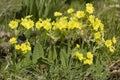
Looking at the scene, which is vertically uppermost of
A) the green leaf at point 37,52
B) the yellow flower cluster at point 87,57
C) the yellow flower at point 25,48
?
the yellow flower at point 25,48

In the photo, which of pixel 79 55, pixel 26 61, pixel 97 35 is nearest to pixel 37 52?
pixel 26 61

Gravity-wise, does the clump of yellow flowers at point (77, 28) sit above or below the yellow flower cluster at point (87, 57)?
above

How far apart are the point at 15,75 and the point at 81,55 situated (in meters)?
0.51

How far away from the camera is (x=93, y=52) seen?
3047mm

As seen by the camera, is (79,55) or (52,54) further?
(52,54)

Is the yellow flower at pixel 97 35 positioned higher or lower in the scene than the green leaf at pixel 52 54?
higher

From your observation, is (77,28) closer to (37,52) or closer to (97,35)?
(97,35)

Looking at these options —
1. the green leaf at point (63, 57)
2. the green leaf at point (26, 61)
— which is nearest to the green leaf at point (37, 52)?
the green leaf at point (26, 61)

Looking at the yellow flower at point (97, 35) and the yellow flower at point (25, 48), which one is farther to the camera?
the yellow flower at point (97, 35)

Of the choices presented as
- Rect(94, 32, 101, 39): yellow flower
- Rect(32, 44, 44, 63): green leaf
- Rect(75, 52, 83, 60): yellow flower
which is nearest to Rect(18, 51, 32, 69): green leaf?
Rect(32, 44, 44, 63): green leaf

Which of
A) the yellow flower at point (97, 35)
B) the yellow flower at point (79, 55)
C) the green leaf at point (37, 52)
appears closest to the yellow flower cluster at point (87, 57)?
the yellow flower at point (79, 55)

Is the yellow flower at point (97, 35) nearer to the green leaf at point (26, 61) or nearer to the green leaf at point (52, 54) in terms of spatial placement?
the green leaf at point (52, 54)

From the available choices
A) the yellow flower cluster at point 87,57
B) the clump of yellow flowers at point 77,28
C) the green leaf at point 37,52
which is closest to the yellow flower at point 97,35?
the clump of yellow flowers at point 77,28

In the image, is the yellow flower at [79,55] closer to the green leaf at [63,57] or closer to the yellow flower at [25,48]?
the green leaf at [63,57]
